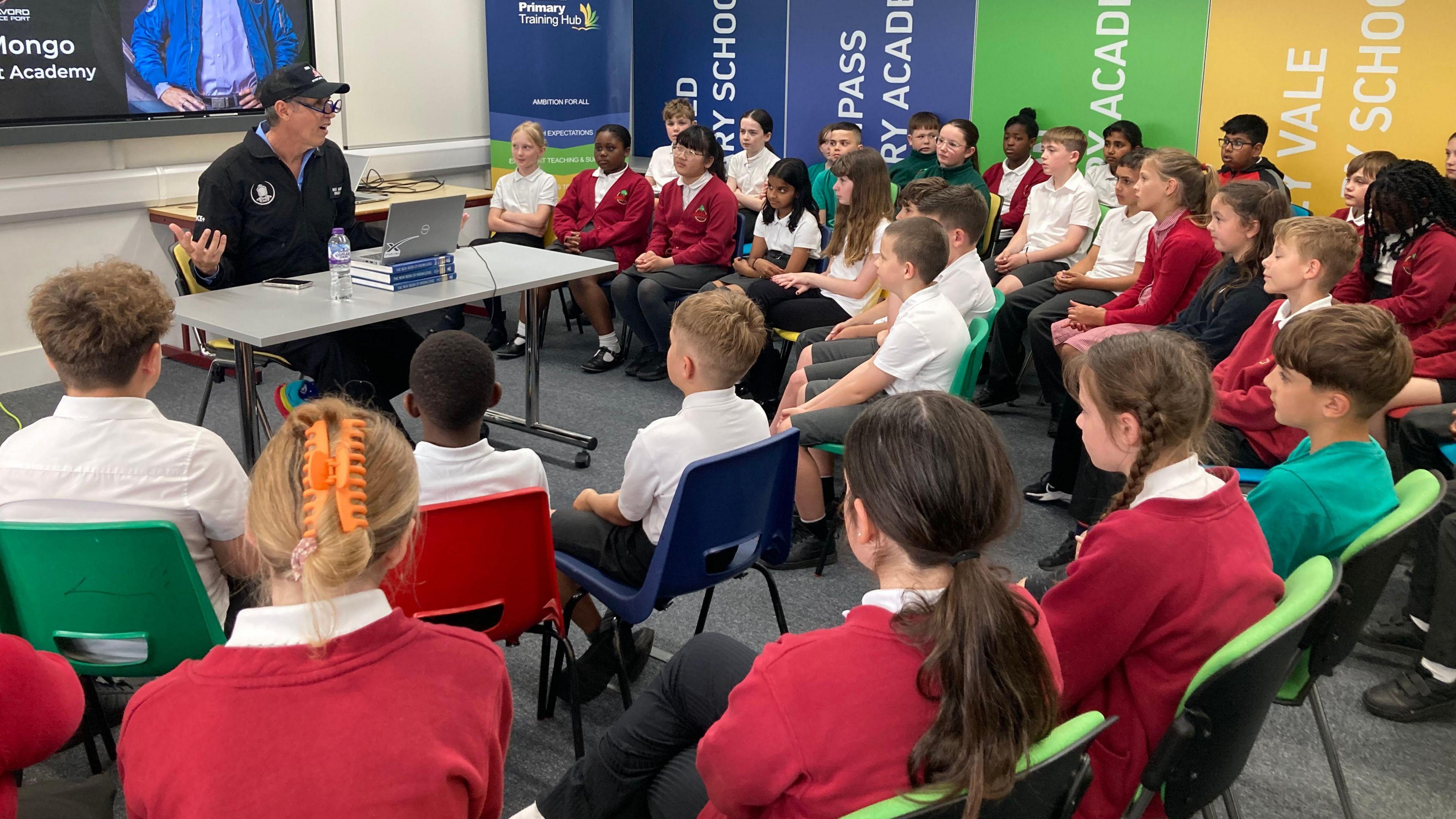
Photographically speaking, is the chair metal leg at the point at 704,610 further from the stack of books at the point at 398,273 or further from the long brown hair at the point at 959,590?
the stack of books at the point at 398,273

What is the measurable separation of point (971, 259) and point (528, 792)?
2.47 m

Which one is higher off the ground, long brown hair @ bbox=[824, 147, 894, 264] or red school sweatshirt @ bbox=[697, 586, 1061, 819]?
long brown hair @ bbox=[824, 147, 894, 264]

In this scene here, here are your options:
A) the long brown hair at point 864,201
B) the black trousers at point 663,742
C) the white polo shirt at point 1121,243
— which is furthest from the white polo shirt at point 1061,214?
the black trousers at point 663,742

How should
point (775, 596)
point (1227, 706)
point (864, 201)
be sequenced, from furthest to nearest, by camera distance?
point (864, 201) < point (775, 596) < point (1227, 706)

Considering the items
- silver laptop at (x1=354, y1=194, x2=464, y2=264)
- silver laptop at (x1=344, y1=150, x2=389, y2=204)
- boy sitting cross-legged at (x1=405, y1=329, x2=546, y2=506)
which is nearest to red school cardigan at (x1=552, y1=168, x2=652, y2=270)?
silver laptop at (x1=344, y1=150, x2=389, y2=204)

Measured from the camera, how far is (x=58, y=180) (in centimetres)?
486

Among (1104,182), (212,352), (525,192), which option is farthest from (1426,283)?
(525,192)

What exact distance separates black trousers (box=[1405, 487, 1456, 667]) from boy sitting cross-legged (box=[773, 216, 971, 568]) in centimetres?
133

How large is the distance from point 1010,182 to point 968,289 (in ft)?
8.82

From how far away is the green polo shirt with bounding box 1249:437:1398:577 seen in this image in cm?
210

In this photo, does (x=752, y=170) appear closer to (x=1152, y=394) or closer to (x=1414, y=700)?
(x=1414, y=700)

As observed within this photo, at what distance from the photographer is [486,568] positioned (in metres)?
2.03

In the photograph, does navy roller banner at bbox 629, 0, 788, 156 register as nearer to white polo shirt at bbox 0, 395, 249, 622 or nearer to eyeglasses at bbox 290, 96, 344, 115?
eyeglasses at bbox 290, 96, 344, 115

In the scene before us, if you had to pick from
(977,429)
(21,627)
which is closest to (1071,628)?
(977,429)
